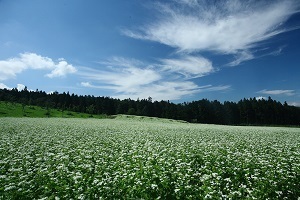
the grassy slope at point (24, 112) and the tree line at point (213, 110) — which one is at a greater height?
the tree line at point (213, 110)

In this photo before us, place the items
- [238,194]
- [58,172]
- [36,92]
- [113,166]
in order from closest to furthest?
[238,194], [58,172], [113,166], [36,92]

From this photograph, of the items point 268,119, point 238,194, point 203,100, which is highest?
point 203,100

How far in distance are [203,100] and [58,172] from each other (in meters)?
138

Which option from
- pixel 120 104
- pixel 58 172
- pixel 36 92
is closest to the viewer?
pixel 58 172

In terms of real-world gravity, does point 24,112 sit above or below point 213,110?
below

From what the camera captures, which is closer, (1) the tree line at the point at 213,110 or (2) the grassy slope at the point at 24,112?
(2) the grassy slope at the point at 24,112

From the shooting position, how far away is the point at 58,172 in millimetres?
10797

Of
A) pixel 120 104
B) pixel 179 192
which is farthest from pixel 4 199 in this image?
pixel 120 104

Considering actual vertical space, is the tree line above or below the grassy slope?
above

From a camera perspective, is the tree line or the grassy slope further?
the tree line

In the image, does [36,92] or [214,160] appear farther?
[36,92]

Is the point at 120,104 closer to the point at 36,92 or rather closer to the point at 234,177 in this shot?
the point at 36,92

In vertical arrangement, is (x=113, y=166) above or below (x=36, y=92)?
below

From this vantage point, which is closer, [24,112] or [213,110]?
[24,112]
